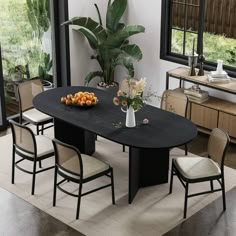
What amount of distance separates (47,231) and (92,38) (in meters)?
3.36

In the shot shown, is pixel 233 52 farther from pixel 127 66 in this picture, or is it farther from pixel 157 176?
pixel 157 176

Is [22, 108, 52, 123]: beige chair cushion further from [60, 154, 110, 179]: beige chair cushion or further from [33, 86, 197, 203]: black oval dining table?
A: [60, 154, 110, 179]: beige chair cushion

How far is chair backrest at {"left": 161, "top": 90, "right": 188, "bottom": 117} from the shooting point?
6321 millimetres

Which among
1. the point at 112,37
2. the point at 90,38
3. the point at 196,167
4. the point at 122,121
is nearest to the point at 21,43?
the point at 90,38

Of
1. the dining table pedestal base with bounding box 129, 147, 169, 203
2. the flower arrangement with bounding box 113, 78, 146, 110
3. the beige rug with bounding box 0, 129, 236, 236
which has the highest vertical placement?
the flower arrangement with bounding box 113, 78, 146, 110

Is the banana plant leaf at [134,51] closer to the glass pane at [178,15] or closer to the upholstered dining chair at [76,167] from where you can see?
the glass pane at [178,15]

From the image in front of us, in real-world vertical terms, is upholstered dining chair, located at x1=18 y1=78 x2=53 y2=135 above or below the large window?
below

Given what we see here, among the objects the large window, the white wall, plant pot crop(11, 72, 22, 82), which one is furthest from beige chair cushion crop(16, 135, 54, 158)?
the large window

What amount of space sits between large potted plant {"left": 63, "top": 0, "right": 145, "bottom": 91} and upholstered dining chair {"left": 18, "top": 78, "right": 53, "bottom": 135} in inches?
44.6

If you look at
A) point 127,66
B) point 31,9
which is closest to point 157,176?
point 127,66

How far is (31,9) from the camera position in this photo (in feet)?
24.6

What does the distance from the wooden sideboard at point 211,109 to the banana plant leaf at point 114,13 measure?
110 cm

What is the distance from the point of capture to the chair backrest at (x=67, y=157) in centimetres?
500

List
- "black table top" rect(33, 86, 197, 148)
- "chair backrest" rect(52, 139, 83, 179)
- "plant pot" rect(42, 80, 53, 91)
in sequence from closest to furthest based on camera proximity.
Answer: "chair backrest" rect(52, 139, 83, 179)
"black table top" rect(33, 86, 197, 148)
"plant pot" rect(42, 80, 53, 91)
